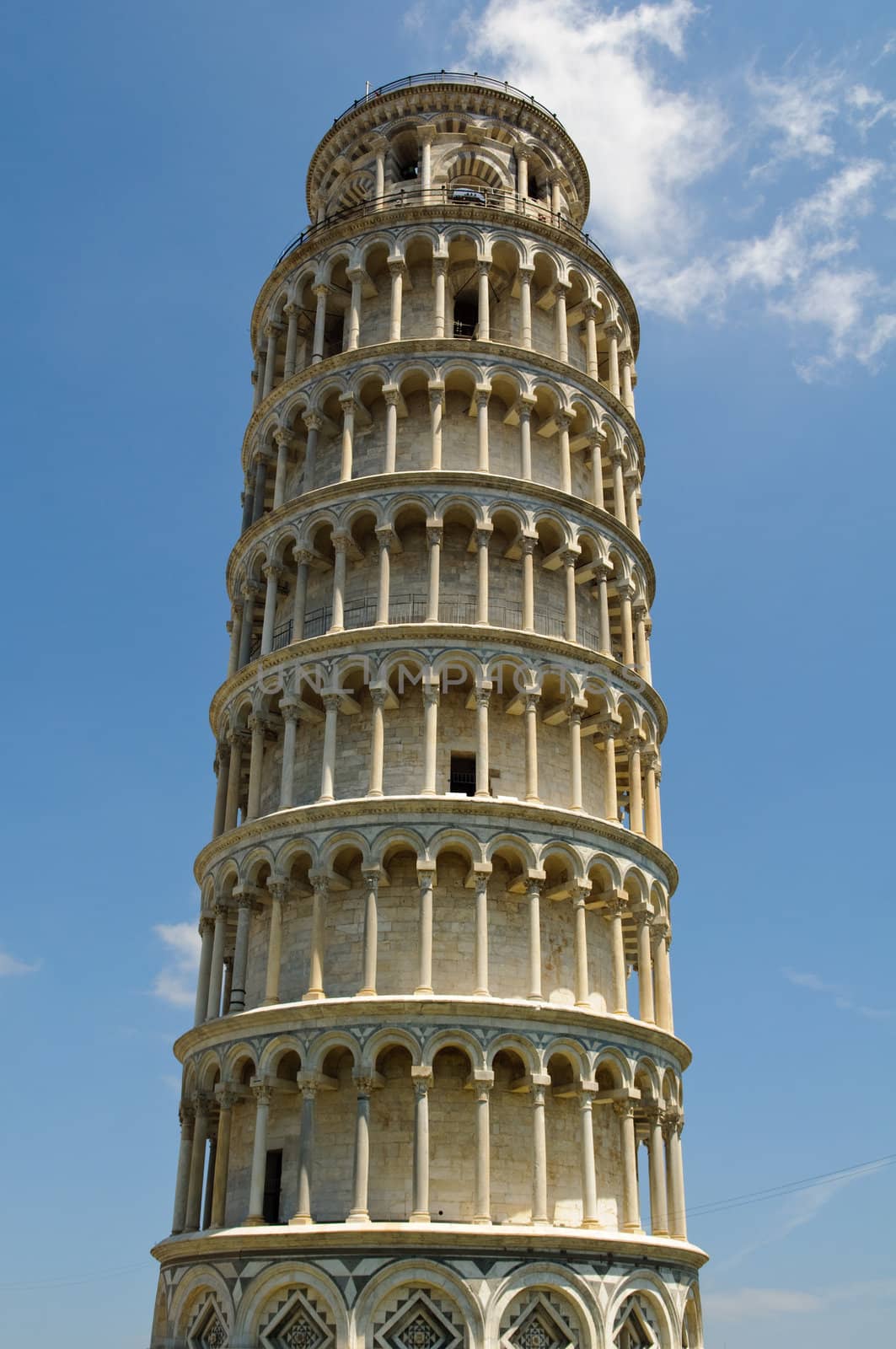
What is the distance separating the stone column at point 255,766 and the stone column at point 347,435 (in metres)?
6.34

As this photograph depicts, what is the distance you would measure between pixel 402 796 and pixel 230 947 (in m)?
6.81

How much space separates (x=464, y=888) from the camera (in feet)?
92.6

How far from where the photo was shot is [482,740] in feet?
95.0

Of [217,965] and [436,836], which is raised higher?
[436,836]

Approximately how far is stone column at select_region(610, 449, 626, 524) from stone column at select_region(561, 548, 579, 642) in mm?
3532

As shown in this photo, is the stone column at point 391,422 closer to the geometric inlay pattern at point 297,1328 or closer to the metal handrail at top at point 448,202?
the metal handrail at top at point 448,202

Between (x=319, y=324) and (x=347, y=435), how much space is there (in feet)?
14.2

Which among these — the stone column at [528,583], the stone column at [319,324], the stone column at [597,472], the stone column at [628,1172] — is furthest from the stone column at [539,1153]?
the stone column at [319,324]

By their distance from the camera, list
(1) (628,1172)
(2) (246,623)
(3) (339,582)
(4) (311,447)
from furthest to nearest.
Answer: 1. (4) (311,447)
2. (2) (246,623)
3. (3) (339,582)
4. (1) (628,1172)

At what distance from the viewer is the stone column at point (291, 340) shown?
36.8m

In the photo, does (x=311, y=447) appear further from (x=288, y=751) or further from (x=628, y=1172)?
(x=628, y=1172)

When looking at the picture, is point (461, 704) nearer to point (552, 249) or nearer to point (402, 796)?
point (402, 796)

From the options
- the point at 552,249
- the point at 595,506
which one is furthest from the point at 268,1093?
the point at 552,249

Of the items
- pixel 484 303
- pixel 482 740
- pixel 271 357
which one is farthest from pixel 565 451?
pixel 271 357
